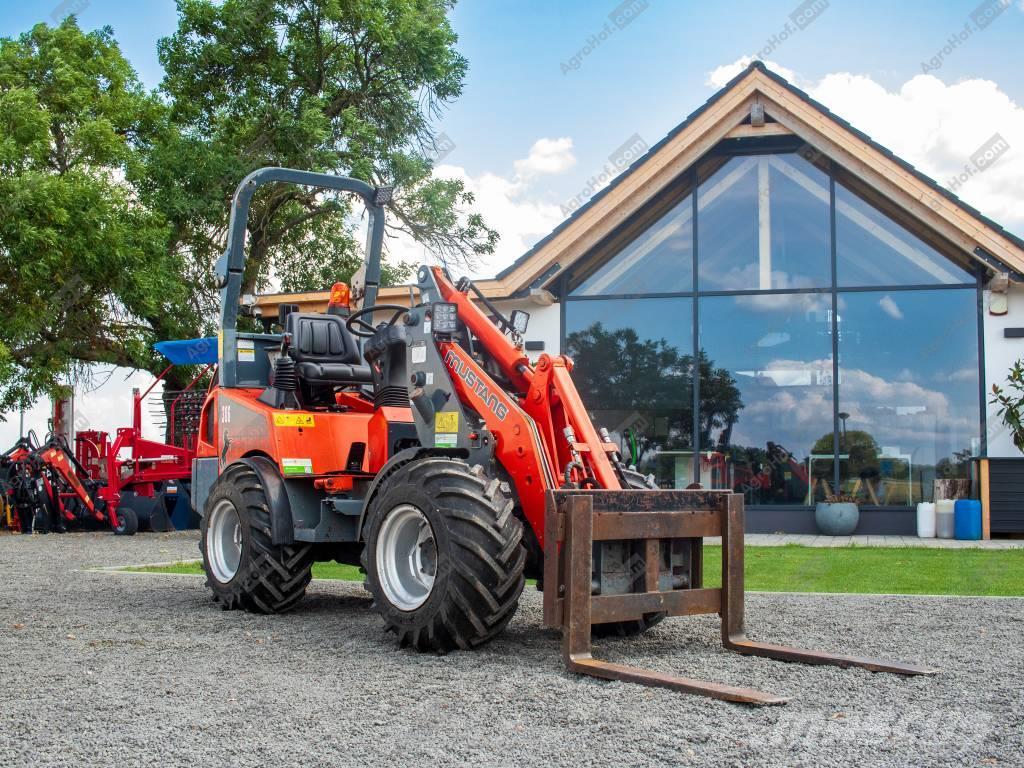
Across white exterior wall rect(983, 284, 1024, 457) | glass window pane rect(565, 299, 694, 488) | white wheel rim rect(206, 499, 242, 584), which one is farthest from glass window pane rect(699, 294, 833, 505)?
white wheel rim rect(206, 499, 242, 584)

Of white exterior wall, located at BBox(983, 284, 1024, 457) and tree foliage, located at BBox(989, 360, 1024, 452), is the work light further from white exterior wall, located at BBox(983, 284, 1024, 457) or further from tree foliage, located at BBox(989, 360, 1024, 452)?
white exterior wall, located at BBox(983, 284, 1024, 457)

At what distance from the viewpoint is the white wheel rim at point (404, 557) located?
20.9ft

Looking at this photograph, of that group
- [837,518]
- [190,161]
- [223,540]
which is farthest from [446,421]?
[190,161]

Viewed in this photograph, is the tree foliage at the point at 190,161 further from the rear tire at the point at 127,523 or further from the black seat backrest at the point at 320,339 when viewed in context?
the black seat backrest at the point at 320,339

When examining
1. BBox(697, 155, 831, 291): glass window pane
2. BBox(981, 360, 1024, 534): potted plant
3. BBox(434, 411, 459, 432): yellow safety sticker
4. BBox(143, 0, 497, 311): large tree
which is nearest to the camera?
BBox(434, 411, 459, 432): yellow safety sticker

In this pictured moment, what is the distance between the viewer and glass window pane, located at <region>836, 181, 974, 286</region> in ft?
52.0

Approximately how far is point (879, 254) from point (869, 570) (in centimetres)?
673

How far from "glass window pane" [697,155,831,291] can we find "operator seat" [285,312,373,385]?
9.21 m

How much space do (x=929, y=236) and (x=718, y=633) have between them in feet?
35.4

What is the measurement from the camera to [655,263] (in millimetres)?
16969

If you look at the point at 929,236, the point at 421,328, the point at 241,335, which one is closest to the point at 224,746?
the point at 421,328

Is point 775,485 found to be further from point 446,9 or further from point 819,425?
point 446,9

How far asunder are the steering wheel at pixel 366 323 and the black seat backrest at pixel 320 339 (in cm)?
14

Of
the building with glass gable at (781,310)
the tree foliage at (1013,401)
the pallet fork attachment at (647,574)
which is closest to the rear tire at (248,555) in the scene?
the pallet fork attachment at (647,574)
